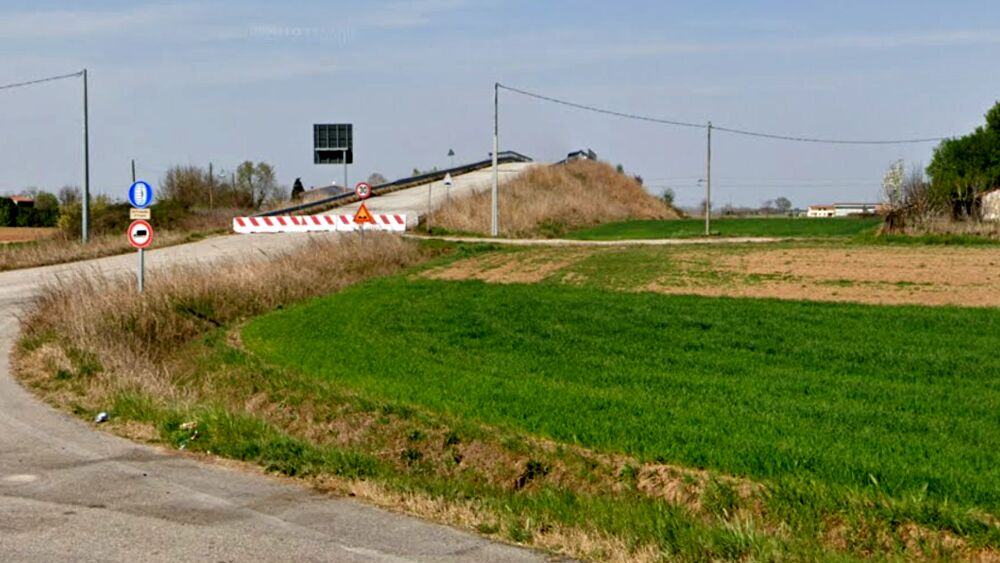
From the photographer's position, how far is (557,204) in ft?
214

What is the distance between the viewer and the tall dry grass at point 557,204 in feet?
183

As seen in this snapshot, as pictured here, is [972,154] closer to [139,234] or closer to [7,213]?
[139,234]

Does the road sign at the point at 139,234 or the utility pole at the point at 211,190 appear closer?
the road sign at the point at 139,234

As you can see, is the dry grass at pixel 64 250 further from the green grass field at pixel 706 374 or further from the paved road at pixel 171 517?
the paved road at pixel 171 517

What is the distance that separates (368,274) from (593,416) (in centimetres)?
2240

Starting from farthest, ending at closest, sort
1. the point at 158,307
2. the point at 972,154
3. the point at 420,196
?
the point at 972,154, the point at 420,196, the point at 158,307

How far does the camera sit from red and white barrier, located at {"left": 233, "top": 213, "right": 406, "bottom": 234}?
49906mm

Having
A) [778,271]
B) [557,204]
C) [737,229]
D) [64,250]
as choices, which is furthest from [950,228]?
[64,250]

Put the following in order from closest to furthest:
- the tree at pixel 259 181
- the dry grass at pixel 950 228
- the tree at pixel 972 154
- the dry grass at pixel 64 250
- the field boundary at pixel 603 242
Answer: the dry grass at pixel 64 250 < the dry grass at pixel 950 228 < the field boundary at pixel 603 242 < the tree at pixel 972 154 < the tree at pixel 259 181

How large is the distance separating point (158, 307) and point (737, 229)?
126ft

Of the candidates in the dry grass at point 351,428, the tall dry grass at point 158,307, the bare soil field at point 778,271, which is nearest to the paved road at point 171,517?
the dry grass at point 351,428

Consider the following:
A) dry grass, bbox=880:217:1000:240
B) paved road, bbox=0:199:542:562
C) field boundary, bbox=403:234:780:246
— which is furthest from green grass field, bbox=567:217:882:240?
paved road, bbox=0:199:542:562

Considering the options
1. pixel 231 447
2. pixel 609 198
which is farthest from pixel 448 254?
pixel 609 198

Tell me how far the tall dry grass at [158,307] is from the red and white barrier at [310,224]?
12.3m
